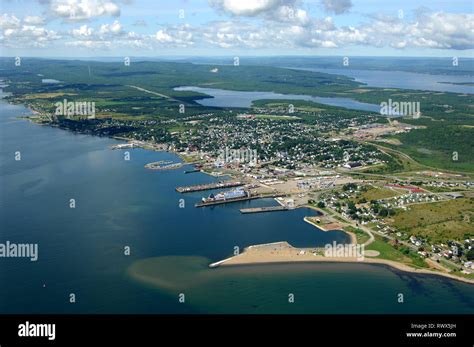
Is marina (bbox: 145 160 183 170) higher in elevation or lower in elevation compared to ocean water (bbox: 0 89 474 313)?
higher

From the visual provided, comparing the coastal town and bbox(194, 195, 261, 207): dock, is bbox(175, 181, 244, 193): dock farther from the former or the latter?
bbox(194, 195, 261, 207): dock

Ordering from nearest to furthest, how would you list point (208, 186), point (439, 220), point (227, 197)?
point (439, 220)
point (227, 197)
point (208, 186)

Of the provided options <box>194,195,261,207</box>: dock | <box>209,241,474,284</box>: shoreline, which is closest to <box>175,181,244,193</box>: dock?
<box>194,195,261,207</box>: dock

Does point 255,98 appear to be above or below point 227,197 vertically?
above

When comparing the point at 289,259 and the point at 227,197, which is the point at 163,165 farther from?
the point at 289,259

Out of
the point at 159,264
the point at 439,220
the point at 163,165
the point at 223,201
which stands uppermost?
the point at 163,165

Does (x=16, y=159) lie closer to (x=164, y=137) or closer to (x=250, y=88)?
(x=164, y=137)

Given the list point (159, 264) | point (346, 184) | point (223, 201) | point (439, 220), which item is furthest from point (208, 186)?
point (439, 220)

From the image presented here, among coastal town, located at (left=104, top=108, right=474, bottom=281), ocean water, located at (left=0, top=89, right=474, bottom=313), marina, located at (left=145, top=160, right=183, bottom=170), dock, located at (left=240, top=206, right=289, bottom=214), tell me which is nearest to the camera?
ocean water, located at (left=0, top=89, right=474, bottom=313)
